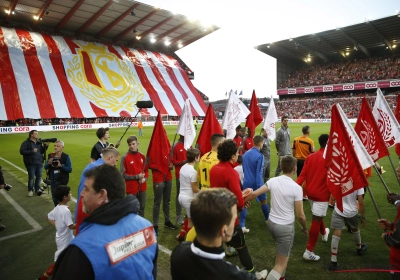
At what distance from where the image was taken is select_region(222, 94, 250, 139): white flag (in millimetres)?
7512

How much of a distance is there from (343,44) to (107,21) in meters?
39.1

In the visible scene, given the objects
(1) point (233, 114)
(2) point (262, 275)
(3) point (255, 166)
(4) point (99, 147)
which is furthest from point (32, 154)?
(2) point (262, 275)

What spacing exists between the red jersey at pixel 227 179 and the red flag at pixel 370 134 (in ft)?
7.69

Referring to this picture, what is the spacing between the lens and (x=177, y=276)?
5.37ft

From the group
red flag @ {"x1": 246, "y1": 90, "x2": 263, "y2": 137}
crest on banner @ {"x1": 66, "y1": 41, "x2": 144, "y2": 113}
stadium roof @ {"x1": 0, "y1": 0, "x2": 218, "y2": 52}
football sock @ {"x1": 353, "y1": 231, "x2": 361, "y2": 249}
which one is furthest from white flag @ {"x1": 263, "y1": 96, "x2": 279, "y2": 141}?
stadium roof @ {"x1": 0, "y1": 0, "x2": 218, "y2": 52}

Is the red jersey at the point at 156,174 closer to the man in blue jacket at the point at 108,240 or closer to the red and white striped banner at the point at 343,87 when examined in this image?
the man in blue jacket at the point at 108,240

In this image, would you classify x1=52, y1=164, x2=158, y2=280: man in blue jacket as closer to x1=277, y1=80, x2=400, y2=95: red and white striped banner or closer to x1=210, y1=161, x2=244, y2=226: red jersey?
x1=210, y1=161, x2=244, y2=226: red jersey

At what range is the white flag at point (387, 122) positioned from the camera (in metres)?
5.02

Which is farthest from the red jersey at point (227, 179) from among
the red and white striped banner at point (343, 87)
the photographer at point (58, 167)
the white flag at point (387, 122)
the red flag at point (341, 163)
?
the red and white striped banner at point (343, 87)

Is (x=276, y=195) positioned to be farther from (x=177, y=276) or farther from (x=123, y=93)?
(x=123, y=93)

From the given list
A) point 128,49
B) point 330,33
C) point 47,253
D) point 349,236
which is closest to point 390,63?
point 330,33

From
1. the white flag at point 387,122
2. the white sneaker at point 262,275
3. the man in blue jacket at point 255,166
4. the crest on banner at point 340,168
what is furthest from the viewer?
the man in blue jacket at point 255,166

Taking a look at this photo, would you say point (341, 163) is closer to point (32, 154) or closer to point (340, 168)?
point (340, 168)

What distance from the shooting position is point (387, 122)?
5234mm
